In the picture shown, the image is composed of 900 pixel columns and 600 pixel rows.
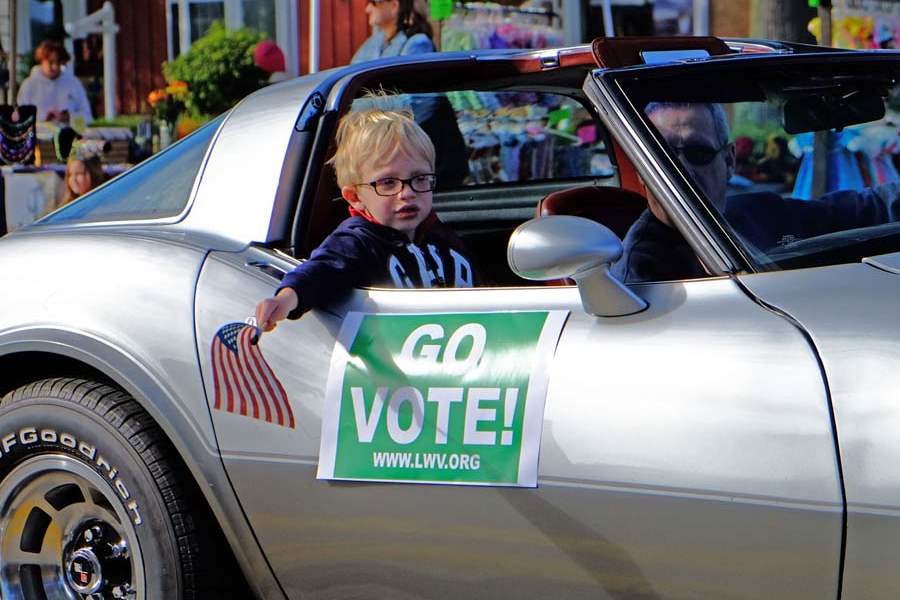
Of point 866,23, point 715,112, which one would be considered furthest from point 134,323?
point 866,23

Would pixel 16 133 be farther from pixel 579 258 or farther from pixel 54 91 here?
pixel 579 258

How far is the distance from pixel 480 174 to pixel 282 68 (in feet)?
31.2

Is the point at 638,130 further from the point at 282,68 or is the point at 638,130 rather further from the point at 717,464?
the point at 282,68

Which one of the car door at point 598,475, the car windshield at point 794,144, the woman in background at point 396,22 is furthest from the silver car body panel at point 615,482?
the woman in background at point 396,22

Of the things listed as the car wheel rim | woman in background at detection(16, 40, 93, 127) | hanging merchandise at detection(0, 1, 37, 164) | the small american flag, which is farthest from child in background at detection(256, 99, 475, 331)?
woman in background at detection(16, 40, 93, 127)

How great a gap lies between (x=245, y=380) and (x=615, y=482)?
87 centimetres

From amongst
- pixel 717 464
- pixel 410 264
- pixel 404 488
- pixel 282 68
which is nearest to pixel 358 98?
pixel 410 264

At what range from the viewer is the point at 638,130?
106 inches

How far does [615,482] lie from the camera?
2.42 metres

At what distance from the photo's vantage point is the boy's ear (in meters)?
3.12

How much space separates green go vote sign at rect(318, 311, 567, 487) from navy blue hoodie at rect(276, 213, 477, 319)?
10 centimetres

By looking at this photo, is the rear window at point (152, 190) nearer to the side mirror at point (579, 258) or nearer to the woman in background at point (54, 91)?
the side mirror at point (579, 258)

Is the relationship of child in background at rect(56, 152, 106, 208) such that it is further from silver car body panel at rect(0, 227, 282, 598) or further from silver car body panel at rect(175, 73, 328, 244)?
silver car body panel at rect(175, 73, 328, 244)

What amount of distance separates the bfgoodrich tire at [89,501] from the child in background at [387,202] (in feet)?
2.02
